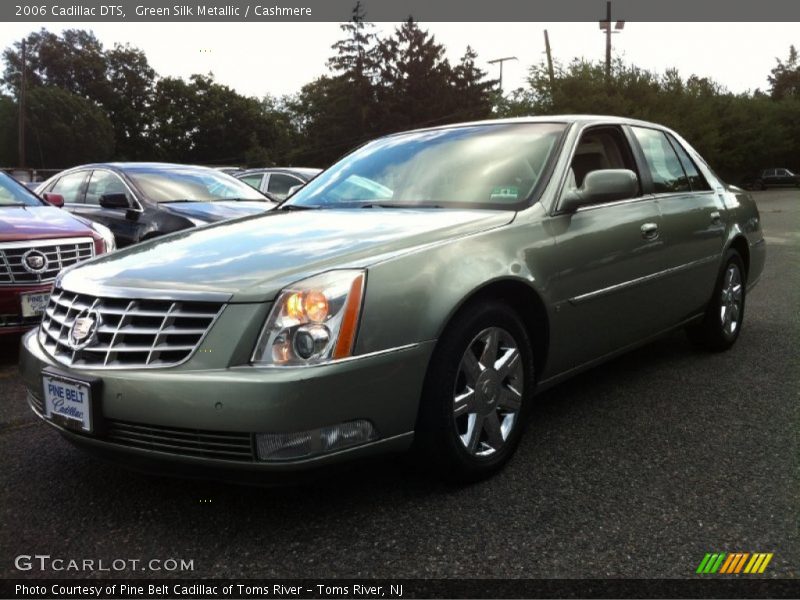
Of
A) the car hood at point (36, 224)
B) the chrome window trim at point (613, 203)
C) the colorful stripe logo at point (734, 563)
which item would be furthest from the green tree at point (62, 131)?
the colorful stripe logo at point (734, 563)

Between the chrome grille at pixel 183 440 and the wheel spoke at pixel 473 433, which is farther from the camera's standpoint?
the wheel spoke at pixel 473 433

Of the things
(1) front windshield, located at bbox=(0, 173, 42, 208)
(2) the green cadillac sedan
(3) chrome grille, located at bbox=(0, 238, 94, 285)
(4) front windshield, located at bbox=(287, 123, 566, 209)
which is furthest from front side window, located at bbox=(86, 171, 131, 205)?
(2) the green cadillac sedan

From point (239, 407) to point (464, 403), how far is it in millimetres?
883

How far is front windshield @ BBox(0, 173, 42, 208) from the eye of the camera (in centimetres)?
614

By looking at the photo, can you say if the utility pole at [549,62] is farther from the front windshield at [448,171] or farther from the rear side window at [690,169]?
the front windshield at [448,171]

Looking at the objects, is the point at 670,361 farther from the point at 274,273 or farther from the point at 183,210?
the point at 183,210

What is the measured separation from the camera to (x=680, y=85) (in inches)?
1654

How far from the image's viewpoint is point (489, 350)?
290 centimetres

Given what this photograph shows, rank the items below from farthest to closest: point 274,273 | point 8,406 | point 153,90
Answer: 1. point 153,90
2. point 8,406
3. point 274,273

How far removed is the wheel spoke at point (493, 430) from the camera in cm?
292

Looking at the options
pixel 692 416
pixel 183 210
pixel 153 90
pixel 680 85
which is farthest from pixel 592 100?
pixel 153 90

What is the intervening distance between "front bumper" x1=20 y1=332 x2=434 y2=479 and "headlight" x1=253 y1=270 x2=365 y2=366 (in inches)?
2.1

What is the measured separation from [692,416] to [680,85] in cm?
4269

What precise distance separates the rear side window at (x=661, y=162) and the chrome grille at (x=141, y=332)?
2840 millimetres
